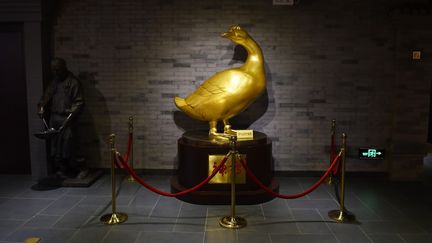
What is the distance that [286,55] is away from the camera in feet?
20.7

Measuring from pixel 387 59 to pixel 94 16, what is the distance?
504 cm

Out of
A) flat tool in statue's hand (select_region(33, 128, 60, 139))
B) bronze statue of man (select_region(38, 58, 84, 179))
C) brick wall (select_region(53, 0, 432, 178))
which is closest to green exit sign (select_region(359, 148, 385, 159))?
brick wall (select_region(53, 0, 432, 178))

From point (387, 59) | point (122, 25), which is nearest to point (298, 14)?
point (387, 59)

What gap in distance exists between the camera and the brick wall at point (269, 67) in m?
6.22

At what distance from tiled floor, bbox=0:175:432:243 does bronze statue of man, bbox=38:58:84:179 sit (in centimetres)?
65

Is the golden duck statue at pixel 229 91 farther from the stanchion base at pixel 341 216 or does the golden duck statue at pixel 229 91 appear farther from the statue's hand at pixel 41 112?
the statue's hand at pixel 41 112

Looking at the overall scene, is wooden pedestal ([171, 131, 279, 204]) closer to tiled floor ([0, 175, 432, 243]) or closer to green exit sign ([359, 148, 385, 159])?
tiled floor ([0, 175, 432, 243])

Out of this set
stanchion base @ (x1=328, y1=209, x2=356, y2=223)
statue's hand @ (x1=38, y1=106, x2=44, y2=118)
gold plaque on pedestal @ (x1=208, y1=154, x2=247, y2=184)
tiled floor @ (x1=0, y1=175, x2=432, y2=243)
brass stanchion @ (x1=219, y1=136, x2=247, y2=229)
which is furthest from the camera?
statue's hand @ (x1=38, y1=106, x2=44, y2=118)

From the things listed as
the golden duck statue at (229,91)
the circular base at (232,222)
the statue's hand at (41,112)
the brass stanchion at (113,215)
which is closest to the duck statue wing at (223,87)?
the golden duck statue at (229,91)

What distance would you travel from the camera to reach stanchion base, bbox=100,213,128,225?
444cm

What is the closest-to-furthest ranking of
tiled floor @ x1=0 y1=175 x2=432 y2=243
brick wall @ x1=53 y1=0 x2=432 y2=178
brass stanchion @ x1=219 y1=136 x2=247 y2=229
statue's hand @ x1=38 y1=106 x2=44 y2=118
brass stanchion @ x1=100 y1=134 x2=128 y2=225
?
tiled floor @ x1=0 y1=175 x2=432 y2=243
brass stanchion @ x1=219 y1=136 x2=247 y2=229
brass stanchion @ x1=100 y1=134 x2=128 y2=225
statue's hand @ x1=38 y1=106 x2=44 y2=118
brick wall @ x1=53 y1=0 x2=432 y2=178

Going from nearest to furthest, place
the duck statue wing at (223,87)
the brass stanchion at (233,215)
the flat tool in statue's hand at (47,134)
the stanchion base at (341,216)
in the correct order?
the brass stanchion at (233,215), the stanchion base at (341,216), the duck statue wing at (223,87), the flat tool in statue's hand at (47,134)

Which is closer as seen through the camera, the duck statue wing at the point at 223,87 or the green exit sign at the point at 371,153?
the duck statue wing at the point at 223,87

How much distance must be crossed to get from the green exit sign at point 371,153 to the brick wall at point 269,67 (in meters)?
0.14
